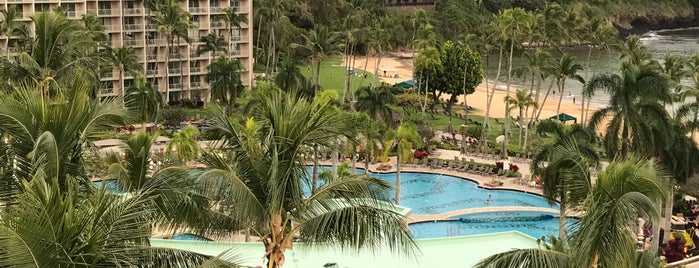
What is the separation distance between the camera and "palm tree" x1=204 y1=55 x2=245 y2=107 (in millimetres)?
64438

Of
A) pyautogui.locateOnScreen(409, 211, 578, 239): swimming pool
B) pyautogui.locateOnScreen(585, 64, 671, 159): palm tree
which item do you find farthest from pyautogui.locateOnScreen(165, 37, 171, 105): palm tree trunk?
pyautogui.locateOnScreen(585, 64, 671, 159): palm tree

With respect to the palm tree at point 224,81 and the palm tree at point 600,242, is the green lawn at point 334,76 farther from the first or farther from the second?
the palm tree at point 600,242

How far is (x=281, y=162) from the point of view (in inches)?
618

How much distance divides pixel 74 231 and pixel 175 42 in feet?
208

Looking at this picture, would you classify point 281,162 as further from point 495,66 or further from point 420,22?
point 495,66

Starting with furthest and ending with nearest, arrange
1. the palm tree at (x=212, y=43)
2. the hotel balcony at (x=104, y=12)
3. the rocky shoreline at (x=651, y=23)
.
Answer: the rocky shoreline at (x=651, y=23) → the palm tree at (x=212, y=43) → the hotel balcony at (x=104, y=12)

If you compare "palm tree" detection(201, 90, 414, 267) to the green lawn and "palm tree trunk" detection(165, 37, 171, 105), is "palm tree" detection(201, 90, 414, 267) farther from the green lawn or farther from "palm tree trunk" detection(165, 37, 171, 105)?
the green lawn

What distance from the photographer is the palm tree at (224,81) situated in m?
64.4

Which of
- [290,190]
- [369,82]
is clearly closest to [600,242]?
[290,190]

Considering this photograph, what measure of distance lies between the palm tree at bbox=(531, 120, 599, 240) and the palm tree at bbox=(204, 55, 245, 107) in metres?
29.0

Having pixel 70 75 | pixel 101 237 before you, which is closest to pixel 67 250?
pixel 101 237

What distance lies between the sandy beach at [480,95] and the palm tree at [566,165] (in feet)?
131

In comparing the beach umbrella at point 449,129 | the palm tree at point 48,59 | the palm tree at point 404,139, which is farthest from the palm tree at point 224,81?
the palm tree at point 48,59

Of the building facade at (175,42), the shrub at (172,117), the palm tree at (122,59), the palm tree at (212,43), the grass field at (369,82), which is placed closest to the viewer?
the palm tree at (122,59)
